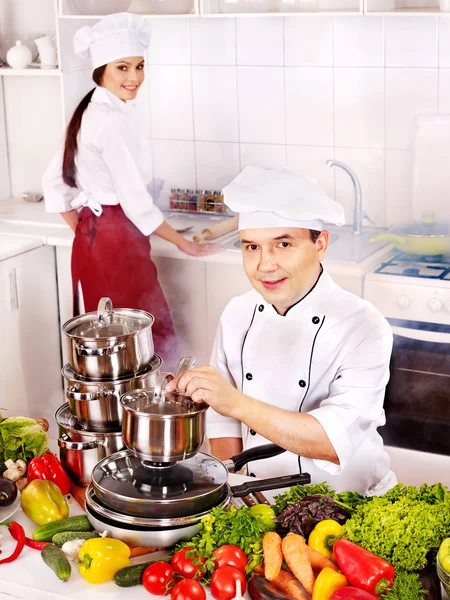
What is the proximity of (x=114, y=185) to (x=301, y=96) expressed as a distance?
2.14 ft

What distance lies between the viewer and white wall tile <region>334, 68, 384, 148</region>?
2.40 metres

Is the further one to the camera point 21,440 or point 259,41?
point 259,41

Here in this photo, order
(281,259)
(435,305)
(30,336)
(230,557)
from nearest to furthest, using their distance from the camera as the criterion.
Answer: (230,557)
(281,259)
(435,305)
(30,336)

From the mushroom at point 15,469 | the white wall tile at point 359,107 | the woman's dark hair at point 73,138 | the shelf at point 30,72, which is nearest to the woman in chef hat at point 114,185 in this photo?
the woman's dark hair at point 73,138

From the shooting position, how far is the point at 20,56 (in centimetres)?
296

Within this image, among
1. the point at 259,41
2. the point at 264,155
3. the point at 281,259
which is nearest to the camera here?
the point at 281,259

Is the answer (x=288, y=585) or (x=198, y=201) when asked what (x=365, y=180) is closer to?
(x=198, y=201)

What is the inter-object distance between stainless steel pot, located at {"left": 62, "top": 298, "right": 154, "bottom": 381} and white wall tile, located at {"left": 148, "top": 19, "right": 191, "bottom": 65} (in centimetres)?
123

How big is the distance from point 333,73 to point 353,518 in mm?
1490

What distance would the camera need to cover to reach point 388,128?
2.43 metres

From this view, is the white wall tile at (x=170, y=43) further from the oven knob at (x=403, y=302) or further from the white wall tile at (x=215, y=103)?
the oven knob at (x=403, y=302)

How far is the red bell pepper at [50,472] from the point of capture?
5.10 ft

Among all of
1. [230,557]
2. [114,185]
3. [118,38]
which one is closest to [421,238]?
[114,185]

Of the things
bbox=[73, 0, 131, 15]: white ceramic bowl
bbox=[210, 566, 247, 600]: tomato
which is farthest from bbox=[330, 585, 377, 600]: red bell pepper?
bbox=[73, 0, 131, 15]: white ceramic bowl
